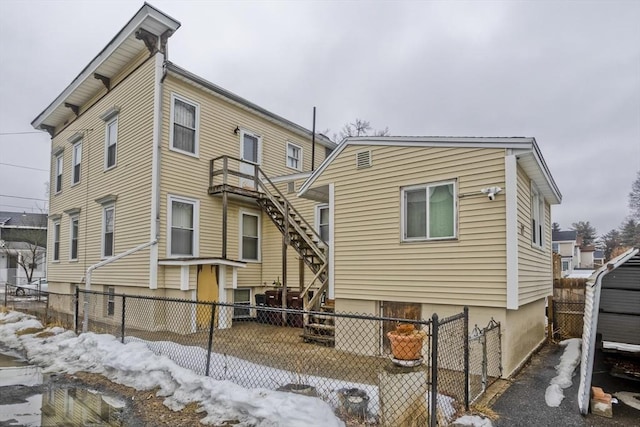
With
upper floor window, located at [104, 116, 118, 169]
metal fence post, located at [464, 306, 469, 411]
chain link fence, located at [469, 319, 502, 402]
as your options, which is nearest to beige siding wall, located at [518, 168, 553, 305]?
chain link fence, located at [469, 319, 502, 402]

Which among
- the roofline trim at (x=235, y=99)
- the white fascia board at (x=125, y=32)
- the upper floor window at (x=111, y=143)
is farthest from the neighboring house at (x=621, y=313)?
the upper floor window at (x=111, y=143)

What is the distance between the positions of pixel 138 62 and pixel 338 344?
33.6ft

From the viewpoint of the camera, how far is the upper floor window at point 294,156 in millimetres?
15828

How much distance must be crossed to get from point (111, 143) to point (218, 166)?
3.88 m

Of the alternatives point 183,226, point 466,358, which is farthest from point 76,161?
point 466,358

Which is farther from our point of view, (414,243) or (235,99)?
(235,99)

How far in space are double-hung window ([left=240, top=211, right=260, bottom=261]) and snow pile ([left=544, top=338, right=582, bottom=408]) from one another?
9.52 m

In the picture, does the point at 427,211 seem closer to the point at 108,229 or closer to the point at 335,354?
the point at 335,354

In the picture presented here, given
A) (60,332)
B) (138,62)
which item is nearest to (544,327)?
(60,332)

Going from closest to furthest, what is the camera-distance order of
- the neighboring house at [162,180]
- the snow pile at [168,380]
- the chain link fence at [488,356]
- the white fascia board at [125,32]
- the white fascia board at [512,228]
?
the snow pile at [168,380]
the chain link fence at [488,356]
the white fascia board at [512,228]
the white fascia board at [125,32]
the neighboring house at [162,180]

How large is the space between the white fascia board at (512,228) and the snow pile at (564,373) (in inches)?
50.4

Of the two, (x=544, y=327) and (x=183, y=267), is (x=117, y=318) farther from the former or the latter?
(x=544, y=327)

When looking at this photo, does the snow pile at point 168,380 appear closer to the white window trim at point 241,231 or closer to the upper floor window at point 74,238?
the white window trim at point 241,231

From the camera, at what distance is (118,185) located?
12.3m
